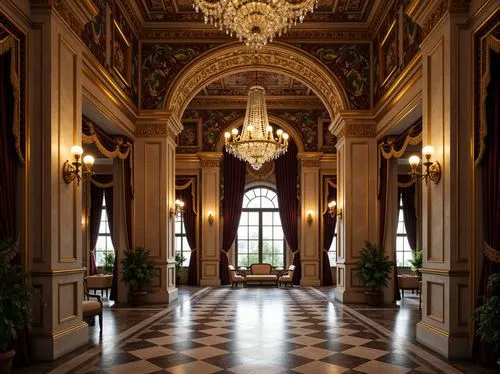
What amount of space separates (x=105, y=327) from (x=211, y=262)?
9.34 m

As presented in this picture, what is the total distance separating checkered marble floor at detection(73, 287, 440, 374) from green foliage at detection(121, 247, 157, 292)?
1222mm

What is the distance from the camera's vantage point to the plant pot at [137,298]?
11.3 meters

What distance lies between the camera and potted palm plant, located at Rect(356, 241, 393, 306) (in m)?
11.0

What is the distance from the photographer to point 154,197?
467 inches

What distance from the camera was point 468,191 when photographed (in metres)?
6.12

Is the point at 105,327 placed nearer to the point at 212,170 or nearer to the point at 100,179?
the point at 100,179

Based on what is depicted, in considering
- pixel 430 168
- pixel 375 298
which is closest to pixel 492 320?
pixel 430 168

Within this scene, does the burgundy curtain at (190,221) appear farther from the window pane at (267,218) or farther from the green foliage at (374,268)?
the green foliage at (374,268)

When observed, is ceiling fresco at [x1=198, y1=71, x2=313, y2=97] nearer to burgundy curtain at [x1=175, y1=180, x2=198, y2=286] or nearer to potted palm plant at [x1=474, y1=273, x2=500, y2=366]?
burgundy curtain at [x1=175, y1=180, x2=198, y2=286]

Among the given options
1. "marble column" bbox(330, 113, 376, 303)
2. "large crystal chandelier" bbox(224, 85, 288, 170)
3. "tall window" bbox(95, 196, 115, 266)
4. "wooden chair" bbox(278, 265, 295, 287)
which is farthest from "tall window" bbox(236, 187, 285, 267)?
"marble column" bbox(330, 113, 376, 303)

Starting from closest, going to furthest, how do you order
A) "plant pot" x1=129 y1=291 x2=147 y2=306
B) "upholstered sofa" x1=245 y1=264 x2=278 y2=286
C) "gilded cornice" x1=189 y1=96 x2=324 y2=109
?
"plant pot" x1=129 y1=291 x2=147 y2=306 → "upholstered sofa" x1=245 y1=264 x2=278 y2=286 → "gilded cornice" x1=189 y1=96 x2=324 y2=109

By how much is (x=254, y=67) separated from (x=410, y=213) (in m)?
7.69

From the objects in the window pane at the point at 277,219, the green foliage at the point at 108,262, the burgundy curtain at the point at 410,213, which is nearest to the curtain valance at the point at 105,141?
the green foliage at the point at 108,262

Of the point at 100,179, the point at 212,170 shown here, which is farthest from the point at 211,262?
the point at 100,179
